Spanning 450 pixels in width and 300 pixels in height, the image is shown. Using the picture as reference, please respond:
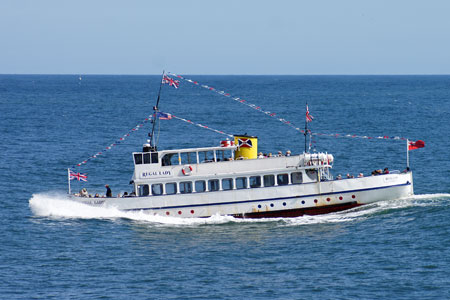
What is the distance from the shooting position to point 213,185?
52906 millimetres

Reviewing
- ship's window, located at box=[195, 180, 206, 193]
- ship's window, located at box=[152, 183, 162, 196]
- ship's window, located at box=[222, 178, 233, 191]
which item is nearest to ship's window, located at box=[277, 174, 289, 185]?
ship's window, located at box=[222, 178, 233, 191]

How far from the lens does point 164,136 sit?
98125mm

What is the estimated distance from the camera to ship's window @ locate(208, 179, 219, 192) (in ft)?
173

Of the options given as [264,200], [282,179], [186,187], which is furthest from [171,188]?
[282,179]

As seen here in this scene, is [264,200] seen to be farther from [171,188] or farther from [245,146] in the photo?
[171,188]

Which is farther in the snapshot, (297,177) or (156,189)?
(156,189)

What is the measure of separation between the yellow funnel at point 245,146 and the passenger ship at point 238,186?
47cm

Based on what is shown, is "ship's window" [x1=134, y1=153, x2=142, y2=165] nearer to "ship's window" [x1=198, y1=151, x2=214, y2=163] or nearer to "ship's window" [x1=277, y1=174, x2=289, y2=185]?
"ship's window" [x1=198, y1=151, x2=214, y2=163]

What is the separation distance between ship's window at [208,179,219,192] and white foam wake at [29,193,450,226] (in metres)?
1.95

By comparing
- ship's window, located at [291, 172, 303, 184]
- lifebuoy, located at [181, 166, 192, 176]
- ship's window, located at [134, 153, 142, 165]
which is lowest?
ship's window, located at [291, 172, 303, 184]

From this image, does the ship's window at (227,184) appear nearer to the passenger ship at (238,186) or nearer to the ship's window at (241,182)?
the passenger ship at (238,186)

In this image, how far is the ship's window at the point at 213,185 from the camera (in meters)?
52.8

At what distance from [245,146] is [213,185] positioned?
3694mm

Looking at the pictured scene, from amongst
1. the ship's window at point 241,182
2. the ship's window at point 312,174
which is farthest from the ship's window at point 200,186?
the ship's window at point 312,174
